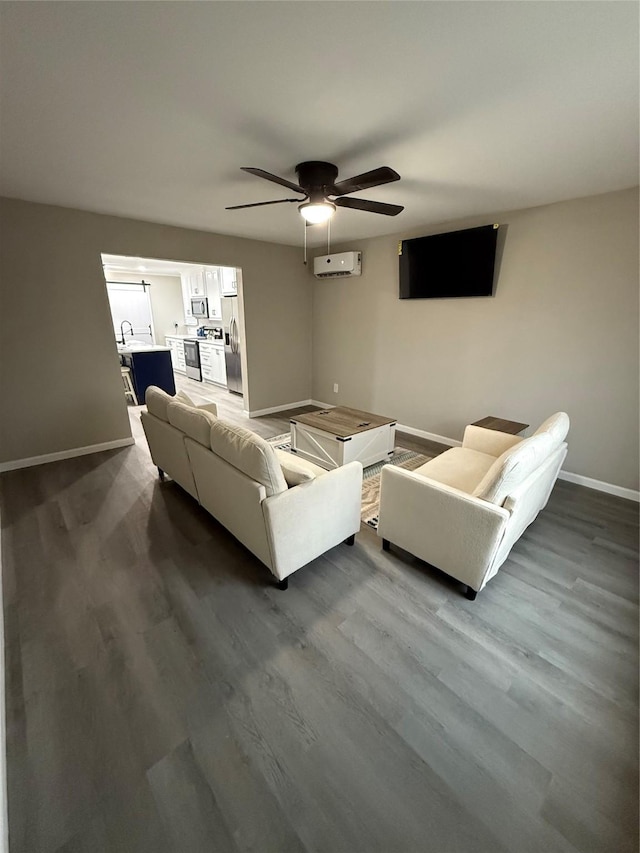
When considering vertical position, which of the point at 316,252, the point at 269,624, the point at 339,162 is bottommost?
the point at 269,624

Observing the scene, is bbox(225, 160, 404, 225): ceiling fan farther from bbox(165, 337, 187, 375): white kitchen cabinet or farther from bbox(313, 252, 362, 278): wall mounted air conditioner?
bbox(165, 337, 187, 375): white kitchen cabinet

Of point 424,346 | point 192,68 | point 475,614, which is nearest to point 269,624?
point 475,614

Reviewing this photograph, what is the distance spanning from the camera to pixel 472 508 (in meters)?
1.70

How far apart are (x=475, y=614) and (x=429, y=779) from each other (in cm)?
81

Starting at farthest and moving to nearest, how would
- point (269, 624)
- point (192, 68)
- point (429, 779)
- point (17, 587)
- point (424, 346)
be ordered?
point (424, 346) → point (17, 587) → point (269, 624) → point (192, 68) → point (429, 779)

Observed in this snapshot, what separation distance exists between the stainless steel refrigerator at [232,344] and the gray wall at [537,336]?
2193 millimetres

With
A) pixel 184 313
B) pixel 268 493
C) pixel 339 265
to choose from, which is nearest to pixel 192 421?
pixel 268 493

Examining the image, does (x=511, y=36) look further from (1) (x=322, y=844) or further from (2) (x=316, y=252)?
(2) (x=316, y=252)

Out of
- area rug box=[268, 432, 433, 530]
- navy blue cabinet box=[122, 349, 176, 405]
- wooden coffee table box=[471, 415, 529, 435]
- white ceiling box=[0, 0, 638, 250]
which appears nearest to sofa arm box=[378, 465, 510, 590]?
area rug box=[268, 432, 433, 530]

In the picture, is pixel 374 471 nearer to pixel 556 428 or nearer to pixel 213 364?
pixel 556 428

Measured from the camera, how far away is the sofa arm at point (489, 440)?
8.73ft

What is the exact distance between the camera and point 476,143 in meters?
1.96

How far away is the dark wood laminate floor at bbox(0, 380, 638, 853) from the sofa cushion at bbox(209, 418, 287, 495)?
26.9 inches

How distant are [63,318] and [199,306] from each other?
4310 mm
